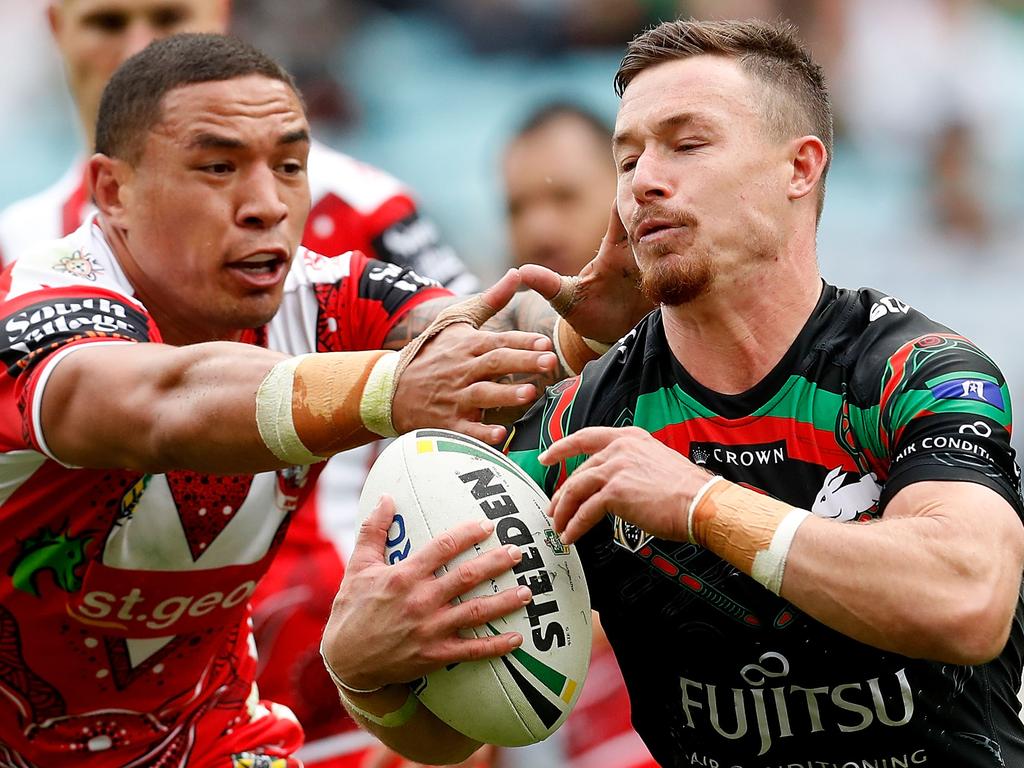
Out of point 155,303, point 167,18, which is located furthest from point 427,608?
point 167,18

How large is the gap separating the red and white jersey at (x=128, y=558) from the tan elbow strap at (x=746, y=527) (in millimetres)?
1548

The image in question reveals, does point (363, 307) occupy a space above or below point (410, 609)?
above

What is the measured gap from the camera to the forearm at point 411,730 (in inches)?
144

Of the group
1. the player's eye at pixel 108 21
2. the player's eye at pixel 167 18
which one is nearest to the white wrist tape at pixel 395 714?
the player's eye at pixel 167 18

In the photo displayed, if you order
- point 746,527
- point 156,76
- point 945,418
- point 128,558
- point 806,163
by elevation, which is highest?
point 156,76

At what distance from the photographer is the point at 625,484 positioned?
127 inches

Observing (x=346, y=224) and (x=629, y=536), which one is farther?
(x=346, y=224)

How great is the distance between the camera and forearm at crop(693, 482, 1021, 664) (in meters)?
3.04

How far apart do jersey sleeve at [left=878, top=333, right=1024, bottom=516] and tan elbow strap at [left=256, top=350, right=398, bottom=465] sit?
1.14m

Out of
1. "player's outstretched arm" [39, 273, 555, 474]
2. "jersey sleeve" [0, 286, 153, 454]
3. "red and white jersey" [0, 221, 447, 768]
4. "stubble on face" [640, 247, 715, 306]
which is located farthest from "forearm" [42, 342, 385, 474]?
"stubble on face" [640, 247, 715, 306]

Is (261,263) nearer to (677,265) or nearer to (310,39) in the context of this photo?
(677,265)

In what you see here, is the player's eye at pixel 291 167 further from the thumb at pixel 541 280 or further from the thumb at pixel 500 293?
the thumb at pixel 500 293

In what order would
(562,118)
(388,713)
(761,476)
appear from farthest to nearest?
(562,118), (388,713), (761,476)

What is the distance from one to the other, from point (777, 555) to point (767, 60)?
4.62ft
